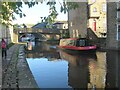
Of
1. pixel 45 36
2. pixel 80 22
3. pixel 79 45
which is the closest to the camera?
pixel 79 45

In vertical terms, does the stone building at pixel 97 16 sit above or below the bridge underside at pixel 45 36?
above

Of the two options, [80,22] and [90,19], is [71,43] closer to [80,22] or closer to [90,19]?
[90,19]

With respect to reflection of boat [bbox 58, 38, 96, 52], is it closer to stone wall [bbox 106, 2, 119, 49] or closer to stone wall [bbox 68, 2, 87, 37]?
stone wall [bbox 106, 2, 119, 49]

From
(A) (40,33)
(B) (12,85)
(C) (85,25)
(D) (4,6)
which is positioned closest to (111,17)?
(C) (85,25)

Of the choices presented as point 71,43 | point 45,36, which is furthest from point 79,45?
point 45,36

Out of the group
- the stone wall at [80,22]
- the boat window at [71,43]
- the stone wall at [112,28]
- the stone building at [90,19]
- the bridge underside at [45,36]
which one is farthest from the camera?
the bridge underside at [45,36]

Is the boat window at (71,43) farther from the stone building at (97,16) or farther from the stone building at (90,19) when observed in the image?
the stone building at (97,16)

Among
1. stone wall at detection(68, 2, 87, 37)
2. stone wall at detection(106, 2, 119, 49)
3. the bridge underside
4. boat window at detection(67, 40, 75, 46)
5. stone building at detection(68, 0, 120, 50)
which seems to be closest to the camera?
stone wall at detection(106, 2, 119, 49)

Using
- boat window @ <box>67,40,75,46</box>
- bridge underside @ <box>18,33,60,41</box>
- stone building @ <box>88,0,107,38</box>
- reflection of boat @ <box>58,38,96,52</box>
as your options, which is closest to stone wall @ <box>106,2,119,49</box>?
reflection of boat @ <box>58,38,96,52</box>

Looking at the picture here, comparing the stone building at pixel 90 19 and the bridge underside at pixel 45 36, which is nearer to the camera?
the stone building at pixel 90 19

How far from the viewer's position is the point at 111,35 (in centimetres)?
3594

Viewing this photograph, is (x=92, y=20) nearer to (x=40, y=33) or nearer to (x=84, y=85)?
(x=40, y=33)

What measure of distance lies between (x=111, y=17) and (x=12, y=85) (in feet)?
89.2

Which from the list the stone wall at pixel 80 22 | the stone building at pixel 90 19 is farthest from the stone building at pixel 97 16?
the stone wall at pixel 80 22
